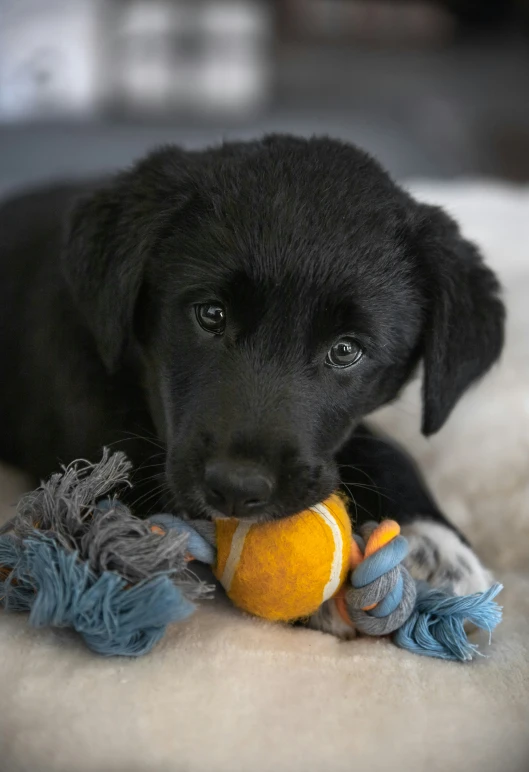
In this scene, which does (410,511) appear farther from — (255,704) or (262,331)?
(255,704)

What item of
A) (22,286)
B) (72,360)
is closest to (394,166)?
(22,286)

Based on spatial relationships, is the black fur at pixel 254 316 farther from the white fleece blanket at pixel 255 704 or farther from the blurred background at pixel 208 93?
the blurred background at pixel 208 93

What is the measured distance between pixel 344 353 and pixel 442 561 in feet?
1.52

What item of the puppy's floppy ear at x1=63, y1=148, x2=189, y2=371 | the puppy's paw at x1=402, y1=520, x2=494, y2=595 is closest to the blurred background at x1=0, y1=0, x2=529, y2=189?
the puppy's floppy ear at x1=63, y1=148, x2=189, y2=371

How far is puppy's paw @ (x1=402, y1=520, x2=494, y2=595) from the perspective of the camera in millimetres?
1723

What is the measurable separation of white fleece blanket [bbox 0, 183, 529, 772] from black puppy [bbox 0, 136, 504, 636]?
0.77 ft

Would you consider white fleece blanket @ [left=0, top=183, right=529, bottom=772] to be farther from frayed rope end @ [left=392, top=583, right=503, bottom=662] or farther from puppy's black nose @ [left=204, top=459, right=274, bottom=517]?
puppy's black nose @ [left=204, top=459, right=274, bottom=517]

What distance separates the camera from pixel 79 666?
4.38ft

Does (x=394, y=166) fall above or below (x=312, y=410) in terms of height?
below

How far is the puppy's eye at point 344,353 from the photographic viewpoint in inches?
66.2

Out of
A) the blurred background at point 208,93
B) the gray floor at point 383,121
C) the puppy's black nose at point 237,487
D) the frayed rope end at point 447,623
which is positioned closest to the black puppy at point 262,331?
the puppy's black nose at point 237,487

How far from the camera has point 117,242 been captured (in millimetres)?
1774

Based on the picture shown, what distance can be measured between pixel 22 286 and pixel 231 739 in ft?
A: 4.75

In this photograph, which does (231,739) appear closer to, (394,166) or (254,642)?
(254,642)
